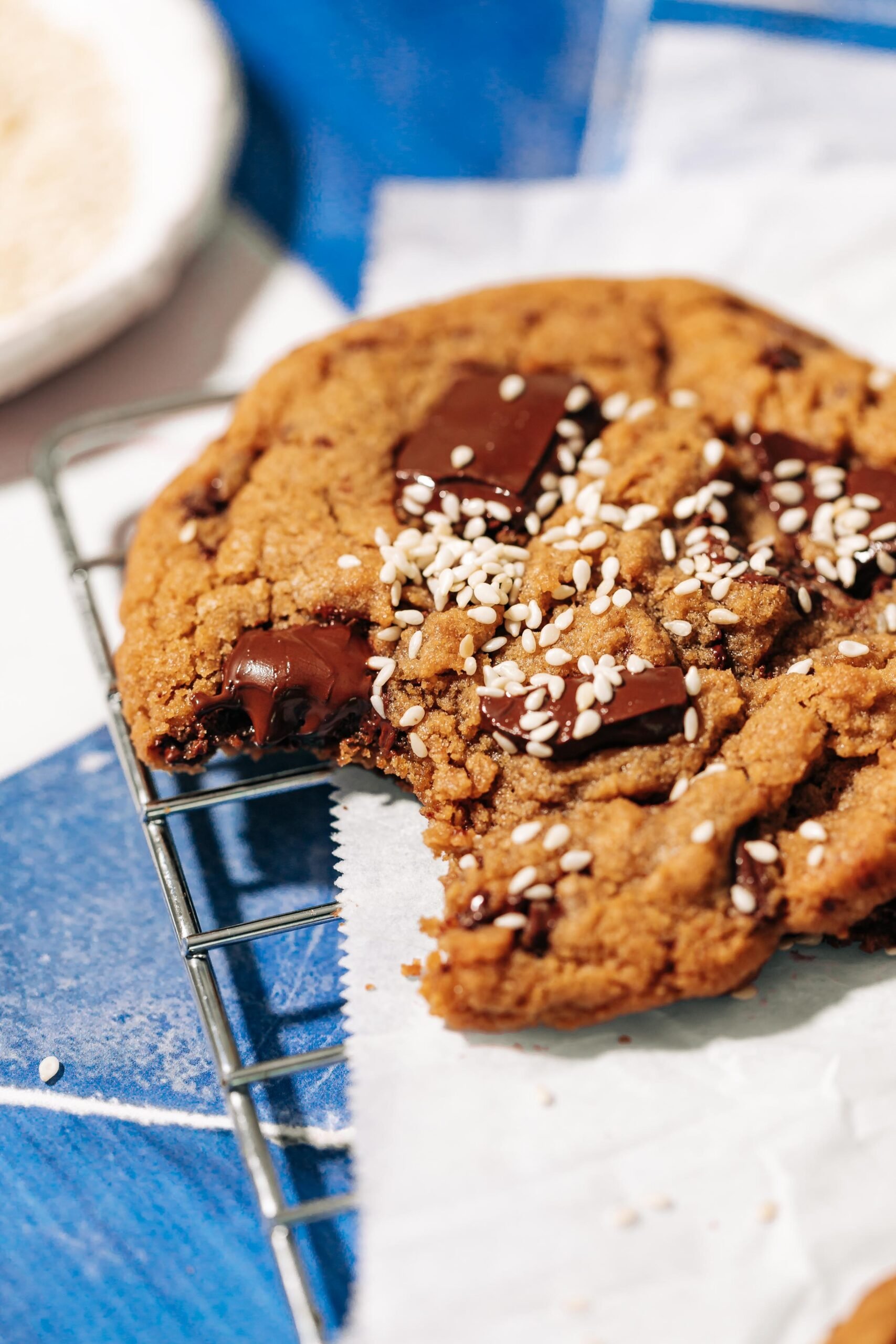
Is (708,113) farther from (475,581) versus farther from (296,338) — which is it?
(475,581)

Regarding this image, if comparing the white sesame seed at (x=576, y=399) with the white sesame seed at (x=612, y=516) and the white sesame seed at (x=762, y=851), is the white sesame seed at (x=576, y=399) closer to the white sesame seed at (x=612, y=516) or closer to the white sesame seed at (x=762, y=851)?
the white sesame seed at (x=612, y=516)

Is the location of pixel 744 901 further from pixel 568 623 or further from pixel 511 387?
pixel 511 387

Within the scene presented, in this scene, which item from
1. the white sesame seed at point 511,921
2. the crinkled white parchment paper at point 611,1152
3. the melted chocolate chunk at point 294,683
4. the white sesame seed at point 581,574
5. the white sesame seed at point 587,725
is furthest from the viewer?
the white sesame seed at point 581,574

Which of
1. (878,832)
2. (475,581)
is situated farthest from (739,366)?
(878,832)

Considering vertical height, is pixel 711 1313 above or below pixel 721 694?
below

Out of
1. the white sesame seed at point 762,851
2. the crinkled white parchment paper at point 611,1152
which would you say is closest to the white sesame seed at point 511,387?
the crinkled white parchment paper at point 611,1152

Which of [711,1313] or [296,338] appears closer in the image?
[711,1313]

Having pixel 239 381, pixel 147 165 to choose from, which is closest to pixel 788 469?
pixel 239 381
